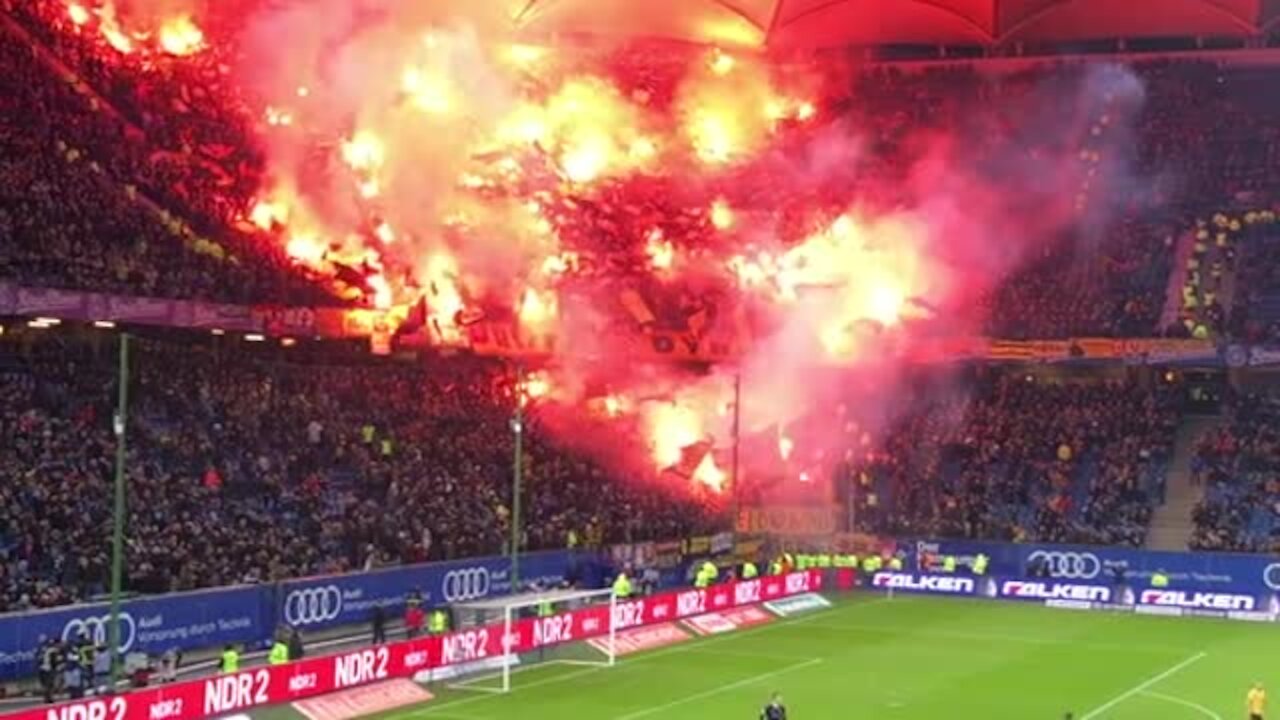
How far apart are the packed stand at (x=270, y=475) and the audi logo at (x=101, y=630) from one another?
4.29ft

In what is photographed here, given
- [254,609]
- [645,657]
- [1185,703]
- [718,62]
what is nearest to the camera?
[1185,703]

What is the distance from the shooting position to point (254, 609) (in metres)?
43.2

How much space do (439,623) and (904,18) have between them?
3523 centimetres

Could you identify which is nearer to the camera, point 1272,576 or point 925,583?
point 1272,576

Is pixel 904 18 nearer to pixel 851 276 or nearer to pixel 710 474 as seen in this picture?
pixel 851 276

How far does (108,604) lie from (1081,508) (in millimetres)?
38421

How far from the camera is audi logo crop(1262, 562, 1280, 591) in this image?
185 ft

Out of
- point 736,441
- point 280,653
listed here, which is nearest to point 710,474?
point 736,441

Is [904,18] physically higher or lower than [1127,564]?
higher

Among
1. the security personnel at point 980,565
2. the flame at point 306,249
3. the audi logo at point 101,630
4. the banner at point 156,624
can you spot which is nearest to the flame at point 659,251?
the flame at point 306,249

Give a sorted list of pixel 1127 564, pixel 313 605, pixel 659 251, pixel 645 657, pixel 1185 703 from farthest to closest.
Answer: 1. pixel 659 251
2. pixel 1127 564
3. pixel 645 657
4. pixel 313 605
5. pixel 1185 703

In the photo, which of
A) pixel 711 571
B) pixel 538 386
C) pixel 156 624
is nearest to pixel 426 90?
pixel 538 386

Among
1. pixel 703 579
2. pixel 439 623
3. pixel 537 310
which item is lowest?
pixel 703 579

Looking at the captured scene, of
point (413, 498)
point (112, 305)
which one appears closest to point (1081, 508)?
point (413, 498)
